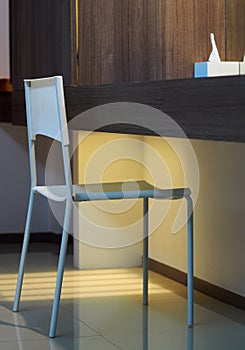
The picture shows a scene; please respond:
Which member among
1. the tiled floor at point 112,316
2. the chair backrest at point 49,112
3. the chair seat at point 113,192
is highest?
the chair backrest at point 49,112

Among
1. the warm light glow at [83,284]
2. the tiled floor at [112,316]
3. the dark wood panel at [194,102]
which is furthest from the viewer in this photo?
the warm light glow at [83,284]

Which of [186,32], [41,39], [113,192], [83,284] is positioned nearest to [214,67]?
[186,32]

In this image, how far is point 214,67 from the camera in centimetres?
308

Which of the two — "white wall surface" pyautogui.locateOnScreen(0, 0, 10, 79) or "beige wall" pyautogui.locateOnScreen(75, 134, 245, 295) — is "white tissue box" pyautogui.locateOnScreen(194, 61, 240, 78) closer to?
"beige wall" pyautogui.locateOnScreen(75, 134, 245, 295)

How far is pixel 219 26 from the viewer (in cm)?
337

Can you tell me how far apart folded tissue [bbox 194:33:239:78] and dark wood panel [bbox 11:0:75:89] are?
47 cm

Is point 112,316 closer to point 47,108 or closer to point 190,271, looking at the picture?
point 190,271

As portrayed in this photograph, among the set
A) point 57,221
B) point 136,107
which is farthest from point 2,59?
point 136,107

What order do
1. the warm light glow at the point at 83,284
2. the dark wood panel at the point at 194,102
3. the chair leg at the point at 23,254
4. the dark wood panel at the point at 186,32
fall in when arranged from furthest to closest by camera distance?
1. the dark wood panel at the point at 186,32
2. the warm light glow at the point at 83,284
3. the chair leg at the point at 23,254
4. the dark wood panel at the point at 194,102

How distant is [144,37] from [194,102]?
4.03 ft

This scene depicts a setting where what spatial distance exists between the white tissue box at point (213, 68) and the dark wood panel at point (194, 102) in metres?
0.46

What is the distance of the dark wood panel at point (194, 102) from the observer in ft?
6.22

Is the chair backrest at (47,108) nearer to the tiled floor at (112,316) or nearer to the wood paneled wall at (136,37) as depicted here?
the wood paneled wall at (136,37)

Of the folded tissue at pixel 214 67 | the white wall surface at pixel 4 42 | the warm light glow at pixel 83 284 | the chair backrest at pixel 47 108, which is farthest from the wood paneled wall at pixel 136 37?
the white wall surface at pixel 4 42
